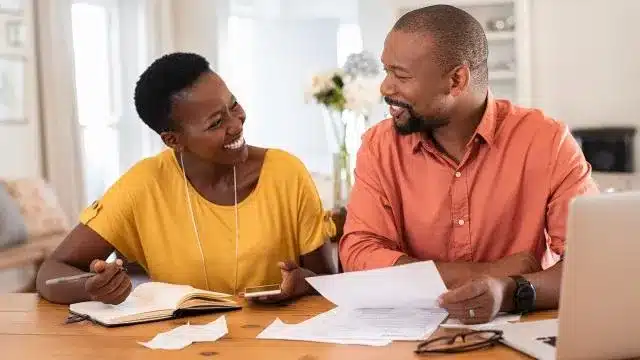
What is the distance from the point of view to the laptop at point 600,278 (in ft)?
3.91

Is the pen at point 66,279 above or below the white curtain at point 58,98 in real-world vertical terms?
below

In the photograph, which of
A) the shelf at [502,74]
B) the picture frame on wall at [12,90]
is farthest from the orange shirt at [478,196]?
the shelf at [502,74]

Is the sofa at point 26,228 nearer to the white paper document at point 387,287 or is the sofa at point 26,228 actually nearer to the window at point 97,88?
the window at point 97,88

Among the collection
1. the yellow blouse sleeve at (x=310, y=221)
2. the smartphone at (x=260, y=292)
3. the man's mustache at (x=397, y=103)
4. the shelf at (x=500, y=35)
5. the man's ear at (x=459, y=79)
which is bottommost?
the smartphone at (x=260, y=292)

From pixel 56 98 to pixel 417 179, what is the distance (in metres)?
3.15

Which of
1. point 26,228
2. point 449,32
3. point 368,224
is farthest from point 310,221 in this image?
point 26,228

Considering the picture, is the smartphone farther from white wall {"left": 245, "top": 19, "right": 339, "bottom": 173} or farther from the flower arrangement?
white wall {"left": 245, "top": 19, "right": 339, "bottom": 173}

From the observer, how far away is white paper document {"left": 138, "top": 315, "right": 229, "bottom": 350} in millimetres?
1504

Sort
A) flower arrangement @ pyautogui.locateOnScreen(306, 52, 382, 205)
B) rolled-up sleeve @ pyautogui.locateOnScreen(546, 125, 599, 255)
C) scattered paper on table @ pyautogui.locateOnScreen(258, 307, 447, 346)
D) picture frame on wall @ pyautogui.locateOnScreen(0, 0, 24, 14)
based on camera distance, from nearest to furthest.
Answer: scattered paper on table @ pyautogui.locateOnScreen(258, 307, 447, 346) → rolled-up sleeve @ pyautogui.locateOnScreen(546, 125, 599, 255) → flower arrangement @ pyautogui.locateOnScreen(306, 52, 382, 205) → picture frame on wall @ pyautogui.locateOnScreen(0, 0, 24, 14)

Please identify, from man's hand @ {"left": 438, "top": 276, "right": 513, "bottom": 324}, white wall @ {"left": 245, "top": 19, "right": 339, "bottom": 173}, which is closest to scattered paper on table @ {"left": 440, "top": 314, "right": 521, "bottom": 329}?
man's hand @ {"left": 438, "top": 276, "right": 513, "bottom": 324}

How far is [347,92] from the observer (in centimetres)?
358

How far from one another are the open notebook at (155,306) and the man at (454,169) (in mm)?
331

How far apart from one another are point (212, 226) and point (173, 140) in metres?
0.23

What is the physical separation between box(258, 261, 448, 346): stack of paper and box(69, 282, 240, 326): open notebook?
0.18 m
